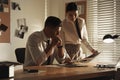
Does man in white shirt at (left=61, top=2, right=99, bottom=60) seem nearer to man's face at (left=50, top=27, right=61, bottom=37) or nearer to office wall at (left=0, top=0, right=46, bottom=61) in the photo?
man's face at (left=50, top=27, right=61, bottom=37)

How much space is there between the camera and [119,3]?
377 cm

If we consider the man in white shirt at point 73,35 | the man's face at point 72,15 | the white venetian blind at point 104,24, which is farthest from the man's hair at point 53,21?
the white venetian blind at point 104,24

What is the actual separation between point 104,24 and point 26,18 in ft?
4.60

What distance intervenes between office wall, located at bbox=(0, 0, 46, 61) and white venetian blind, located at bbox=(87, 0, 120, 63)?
0.99 meters

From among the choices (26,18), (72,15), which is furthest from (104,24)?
(26,18)

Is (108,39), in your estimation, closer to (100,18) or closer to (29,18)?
(100,18)

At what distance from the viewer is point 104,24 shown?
12.8 feet

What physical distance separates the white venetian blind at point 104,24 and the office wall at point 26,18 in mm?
993

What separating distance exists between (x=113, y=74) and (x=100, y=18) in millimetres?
2004

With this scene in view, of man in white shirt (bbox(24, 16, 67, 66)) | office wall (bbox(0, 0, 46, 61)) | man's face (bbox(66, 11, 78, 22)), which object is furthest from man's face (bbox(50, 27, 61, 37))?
office wall (bbox(0, 0, 46, 61))

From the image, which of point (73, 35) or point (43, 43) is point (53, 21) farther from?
point (73, 35)

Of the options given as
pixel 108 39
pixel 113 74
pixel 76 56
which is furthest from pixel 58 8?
pixel 113 74

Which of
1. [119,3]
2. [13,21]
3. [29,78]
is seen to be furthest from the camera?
[13,21]

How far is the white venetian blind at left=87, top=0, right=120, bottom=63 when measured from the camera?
12.4ft
